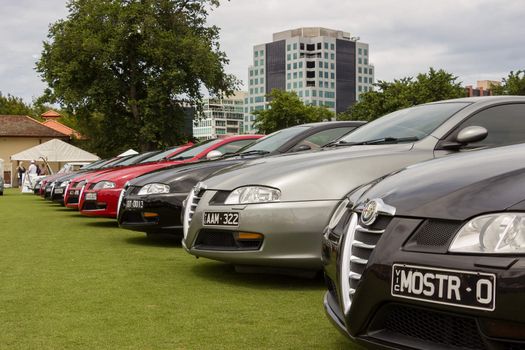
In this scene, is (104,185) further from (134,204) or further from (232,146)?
(134,204)

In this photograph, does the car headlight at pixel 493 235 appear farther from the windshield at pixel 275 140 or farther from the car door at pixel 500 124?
the windshield at pixel 275 140

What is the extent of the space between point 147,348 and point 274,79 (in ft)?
507

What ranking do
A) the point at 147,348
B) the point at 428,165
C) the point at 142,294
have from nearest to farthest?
the point at 428,165
the point at 147,348
the point at 142,294

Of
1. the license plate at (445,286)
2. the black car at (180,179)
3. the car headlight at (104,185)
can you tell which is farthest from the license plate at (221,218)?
the car headlight at (104,185)

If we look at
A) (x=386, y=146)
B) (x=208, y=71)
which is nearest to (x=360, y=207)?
(x=386, y=146)

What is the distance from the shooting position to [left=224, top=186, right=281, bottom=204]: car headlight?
511cm

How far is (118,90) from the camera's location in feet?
130

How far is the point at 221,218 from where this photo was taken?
5.29m

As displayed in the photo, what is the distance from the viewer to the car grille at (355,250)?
105 inches

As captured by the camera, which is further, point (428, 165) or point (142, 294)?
point (142, 294)

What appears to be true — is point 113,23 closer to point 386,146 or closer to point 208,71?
point 208,71

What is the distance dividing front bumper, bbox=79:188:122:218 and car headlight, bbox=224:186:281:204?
18.3 ft

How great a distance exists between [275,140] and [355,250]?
502 cm

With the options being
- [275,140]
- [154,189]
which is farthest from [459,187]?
[154,189]
